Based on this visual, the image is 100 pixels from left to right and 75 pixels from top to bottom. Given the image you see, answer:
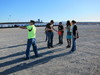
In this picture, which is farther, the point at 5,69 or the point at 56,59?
the point at 56,59

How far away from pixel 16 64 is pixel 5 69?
0.77 metres

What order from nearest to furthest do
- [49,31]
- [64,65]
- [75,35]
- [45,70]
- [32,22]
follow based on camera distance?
[45,70]
[64,65]
[32,22]
[75,35]
[49,31]

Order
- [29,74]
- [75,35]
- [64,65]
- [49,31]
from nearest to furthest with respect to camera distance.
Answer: [29,74] < [64,65] < [75,35] < [49,31]

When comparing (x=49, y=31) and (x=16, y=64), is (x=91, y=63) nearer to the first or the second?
(x=16, y=64)

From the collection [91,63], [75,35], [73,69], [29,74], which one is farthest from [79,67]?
[75,35]

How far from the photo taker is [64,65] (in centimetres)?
719

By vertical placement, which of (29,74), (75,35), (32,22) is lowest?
(29,74)

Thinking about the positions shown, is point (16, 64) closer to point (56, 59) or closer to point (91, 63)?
point (56, 59)

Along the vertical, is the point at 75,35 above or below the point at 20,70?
above

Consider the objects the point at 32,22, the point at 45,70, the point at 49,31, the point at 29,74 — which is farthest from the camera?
the point at 49,31

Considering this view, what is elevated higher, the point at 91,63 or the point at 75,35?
the point at 75,35

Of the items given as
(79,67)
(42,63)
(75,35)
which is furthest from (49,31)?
(79,67)

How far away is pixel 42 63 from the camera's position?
7539 millimetres

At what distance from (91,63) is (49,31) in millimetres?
4620
